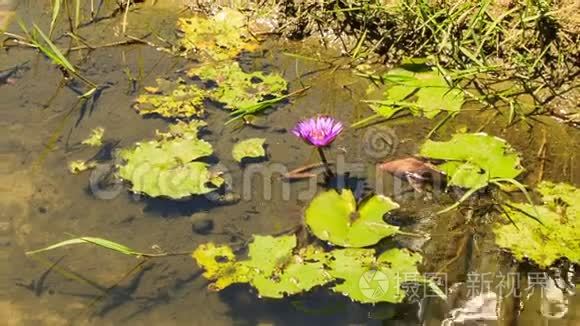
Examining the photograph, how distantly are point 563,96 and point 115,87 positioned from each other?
5.25 ft

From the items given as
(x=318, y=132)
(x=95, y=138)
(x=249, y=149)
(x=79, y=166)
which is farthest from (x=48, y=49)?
(x=318, y=132)

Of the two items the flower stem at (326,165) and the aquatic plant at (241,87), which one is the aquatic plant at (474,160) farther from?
the aquatic plant at (241,87)

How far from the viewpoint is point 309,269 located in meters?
2.02

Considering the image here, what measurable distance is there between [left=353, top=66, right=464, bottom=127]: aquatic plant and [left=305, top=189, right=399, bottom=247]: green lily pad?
1.44 feet

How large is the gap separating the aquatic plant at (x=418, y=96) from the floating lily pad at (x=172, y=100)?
1.85ft

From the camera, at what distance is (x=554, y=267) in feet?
6.77

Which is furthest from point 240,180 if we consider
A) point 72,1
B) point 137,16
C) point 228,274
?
point 72,1

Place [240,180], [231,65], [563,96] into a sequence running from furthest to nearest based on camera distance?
[231,65]
[563,96]
[240,180]

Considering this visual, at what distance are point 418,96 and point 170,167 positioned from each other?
910mm

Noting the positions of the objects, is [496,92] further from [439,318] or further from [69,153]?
[69,153]

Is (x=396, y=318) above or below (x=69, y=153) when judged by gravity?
below

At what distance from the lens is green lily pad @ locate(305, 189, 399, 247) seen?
6.87 feet

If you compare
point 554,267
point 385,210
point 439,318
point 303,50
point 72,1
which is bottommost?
point 439,318

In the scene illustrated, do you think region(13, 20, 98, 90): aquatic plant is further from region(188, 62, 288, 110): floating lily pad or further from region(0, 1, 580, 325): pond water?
region(188, 62, 288, 110): floating lily pad
